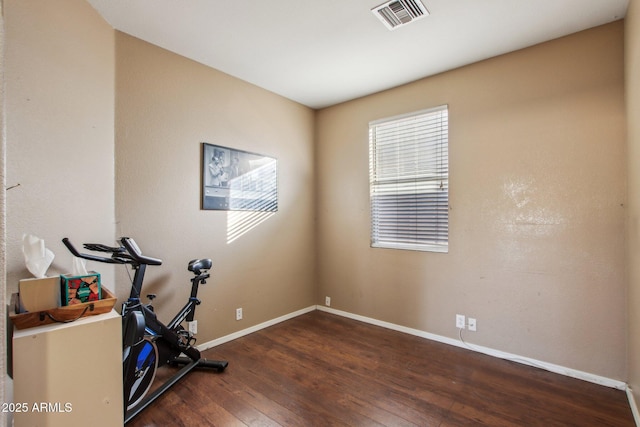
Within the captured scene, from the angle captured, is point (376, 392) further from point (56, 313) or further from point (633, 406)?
point (56, 313)

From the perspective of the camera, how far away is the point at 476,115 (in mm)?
2814

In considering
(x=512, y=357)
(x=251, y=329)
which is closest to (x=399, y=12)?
(x=512, y=357)

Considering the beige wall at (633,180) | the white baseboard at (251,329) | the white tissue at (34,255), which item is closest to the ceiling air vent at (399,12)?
the beige wall at (633,180)

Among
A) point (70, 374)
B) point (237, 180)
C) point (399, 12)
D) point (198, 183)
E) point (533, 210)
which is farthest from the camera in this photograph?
point (237, 180)

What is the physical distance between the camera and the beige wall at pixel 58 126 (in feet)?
5.15

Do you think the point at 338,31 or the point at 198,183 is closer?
the point at 338,31

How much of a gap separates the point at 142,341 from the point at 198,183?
143 cm

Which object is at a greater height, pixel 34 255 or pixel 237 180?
pixel 237 180

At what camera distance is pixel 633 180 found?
76.7 inches

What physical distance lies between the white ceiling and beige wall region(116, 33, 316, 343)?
0.26 m

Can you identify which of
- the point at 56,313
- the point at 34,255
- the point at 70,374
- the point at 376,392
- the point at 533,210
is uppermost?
the point at 533,210

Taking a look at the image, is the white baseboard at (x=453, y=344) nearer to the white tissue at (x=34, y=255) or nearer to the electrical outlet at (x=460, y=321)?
the electrical outlet at (x=460, y=321)

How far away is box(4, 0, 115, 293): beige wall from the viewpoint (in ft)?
5.15

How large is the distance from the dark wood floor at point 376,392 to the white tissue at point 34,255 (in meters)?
1.12
